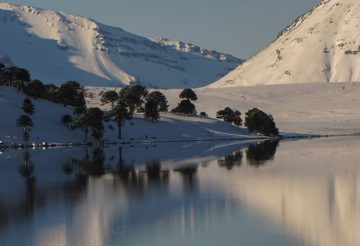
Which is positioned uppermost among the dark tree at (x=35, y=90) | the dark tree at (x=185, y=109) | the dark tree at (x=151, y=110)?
the dark tree at (x=35, y=90)

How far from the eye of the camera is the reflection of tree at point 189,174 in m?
60.1

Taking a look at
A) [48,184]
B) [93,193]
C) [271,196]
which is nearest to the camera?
[271,196]

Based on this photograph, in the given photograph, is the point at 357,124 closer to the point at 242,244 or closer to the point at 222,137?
the point at 222,137

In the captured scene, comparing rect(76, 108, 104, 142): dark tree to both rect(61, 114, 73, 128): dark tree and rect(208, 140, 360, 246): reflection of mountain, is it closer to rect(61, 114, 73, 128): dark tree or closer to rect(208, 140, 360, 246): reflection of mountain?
rect(61, 114, 73, 128): dark tree

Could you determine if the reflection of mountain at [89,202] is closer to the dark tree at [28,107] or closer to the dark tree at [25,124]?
the dark tree at [25,124]

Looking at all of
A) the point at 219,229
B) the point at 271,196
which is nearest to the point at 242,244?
the point at 219,229

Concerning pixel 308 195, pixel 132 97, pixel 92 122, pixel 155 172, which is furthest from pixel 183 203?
pixel 132 97

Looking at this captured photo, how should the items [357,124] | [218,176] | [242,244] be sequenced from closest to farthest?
[242,244] → [218,176] → [357,124]

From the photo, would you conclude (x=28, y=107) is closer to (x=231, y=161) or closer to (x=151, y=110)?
(x=151, y=110)

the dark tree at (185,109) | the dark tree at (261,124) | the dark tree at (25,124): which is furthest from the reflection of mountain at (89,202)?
the dark tree at (185,109)

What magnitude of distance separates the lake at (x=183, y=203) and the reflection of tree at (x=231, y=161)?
Result: 0.22 meters

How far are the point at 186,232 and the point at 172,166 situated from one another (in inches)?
1578

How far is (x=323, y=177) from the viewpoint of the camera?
205 feet

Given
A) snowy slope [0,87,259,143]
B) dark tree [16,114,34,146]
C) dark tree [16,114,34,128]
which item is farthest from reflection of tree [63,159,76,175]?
snowy slope [0,87,259,143]
